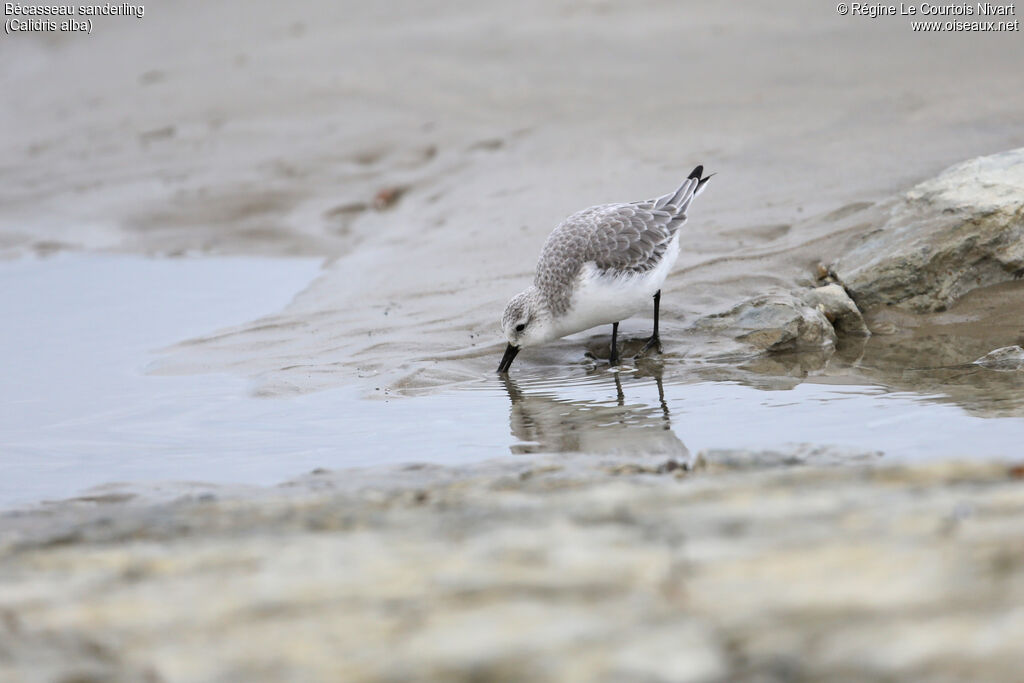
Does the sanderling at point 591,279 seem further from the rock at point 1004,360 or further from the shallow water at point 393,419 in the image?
the rock at point 1004,360

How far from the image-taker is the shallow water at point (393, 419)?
571 cm

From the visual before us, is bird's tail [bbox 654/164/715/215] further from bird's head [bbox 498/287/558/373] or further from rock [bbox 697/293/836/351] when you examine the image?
bird's head [bbox 498/287/558/373]

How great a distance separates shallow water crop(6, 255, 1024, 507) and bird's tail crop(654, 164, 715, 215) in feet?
4.67

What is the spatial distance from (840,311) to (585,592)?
5.48m

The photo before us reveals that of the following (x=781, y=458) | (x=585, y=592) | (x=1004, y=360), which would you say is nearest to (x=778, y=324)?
(x=1004, y=360)

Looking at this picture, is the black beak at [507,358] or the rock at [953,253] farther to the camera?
the rock at [953,253]

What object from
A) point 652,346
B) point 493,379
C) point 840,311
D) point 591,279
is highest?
A: point 591,279

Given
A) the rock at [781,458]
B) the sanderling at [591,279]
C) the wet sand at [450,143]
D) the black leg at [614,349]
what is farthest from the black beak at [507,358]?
the rock at [781,458]

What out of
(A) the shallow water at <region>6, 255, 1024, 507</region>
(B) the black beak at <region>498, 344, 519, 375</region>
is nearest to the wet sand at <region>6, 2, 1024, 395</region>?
(B) the black beak at <region>498, 344, 519, 375</region>

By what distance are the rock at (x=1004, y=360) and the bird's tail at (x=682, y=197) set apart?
2.52 meters

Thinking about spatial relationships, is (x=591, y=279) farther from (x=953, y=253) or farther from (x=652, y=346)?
(x=953, y=253)

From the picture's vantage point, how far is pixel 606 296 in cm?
746

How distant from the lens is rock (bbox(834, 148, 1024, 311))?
7.93 metres

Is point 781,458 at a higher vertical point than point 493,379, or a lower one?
lower
